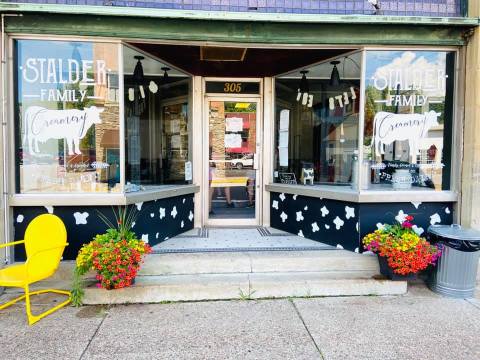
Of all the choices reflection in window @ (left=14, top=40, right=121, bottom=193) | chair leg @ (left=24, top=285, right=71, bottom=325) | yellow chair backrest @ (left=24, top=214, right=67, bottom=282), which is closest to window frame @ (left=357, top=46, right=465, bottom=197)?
reflection in window @ (left=14, top=40, right=121, bottom=193)

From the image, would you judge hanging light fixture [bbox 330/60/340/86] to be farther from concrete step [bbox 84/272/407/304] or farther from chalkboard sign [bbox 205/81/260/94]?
concrete step [bbox 84/272/407/304]

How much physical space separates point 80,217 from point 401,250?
3.80 metres

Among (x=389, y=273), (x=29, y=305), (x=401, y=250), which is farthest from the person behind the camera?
(x=389, y=273)

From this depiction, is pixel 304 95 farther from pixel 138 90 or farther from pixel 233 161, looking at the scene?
pixel 138 90

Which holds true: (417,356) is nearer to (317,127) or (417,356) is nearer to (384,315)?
(384,315)

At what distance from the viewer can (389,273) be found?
14.3 feet

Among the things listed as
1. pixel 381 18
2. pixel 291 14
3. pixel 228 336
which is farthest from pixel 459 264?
pixel 291 14

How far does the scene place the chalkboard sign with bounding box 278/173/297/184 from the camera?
20.0 feet

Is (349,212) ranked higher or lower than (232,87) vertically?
lower

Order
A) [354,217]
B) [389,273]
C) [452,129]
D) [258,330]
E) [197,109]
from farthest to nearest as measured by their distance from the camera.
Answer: [197,109], [452,129], [354,217], [389,273], [258,330]

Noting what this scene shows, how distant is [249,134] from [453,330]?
4073 millimetres

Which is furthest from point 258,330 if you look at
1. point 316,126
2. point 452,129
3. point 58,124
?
point 316,126

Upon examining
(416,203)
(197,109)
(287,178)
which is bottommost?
(416,203)

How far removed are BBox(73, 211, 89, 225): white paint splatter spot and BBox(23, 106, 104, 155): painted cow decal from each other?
2.53 feet
